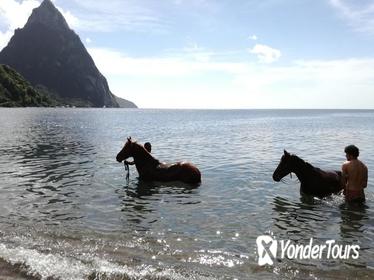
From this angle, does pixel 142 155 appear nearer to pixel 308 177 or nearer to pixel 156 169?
pixel 156 169

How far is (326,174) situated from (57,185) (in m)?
12.5

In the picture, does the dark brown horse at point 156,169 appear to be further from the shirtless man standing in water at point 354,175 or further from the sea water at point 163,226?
the shirtless man standing in water at point 354,175

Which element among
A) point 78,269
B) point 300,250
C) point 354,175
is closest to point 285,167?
point 354,175

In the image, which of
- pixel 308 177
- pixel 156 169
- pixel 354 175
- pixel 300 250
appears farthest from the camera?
pixel 156 169

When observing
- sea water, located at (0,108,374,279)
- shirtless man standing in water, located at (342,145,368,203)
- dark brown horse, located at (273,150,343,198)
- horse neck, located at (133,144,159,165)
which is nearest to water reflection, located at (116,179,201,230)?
sea water, located at (0,108,374,279)

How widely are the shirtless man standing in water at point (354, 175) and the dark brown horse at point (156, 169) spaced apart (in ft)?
23.8

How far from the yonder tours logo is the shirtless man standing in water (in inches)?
165

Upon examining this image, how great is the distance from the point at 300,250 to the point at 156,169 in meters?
10.7

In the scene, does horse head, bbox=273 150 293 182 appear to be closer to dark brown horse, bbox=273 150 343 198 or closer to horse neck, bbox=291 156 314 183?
dark brown horse, bbox=273 150 343 198

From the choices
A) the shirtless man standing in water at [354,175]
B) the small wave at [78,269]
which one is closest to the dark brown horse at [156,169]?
the shirtless man standing in water at [354,175]

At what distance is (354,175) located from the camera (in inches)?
608

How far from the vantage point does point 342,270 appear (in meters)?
9.95

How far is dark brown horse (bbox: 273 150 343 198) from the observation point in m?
17.8

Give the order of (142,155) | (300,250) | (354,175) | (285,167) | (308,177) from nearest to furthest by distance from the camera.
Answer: (300,250), (354,175), (308,177), (285,167), (142,155)
